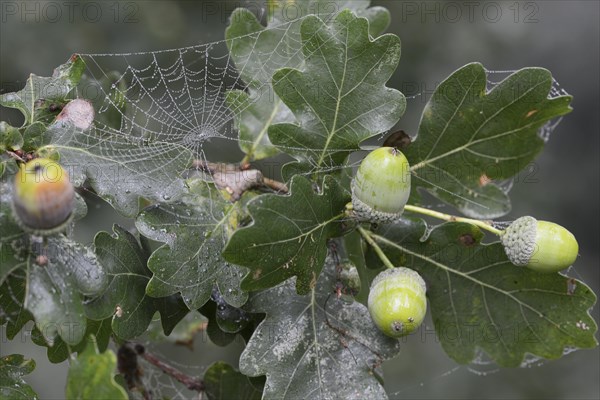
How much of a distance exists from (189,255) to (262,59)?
63 centimetres

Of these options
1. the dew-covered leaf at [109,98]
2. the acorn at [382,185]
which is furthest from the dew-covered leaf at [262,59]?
the acorn at [382,185]

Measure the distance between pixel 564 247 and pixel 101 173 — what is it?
89 cm

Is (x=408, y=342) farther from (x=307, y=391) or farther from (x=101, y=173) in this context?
(x=101, y=173)

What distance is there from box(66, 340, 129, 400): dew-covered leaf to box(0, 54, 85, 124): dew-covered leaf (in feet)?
2.01

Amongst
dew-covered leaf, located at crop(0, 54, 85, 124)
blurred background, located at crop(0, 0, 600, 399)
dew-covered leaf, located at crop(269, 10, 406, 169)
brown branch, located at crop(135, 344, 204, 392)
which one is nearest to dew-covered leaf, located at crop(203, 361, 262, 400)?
brown branch, located at crop(135, 344, 204, 392)

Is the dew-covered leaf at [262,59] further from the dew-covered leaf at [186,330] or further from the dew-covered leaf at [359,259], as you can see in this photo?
the dew-covered leaf at [186,330]

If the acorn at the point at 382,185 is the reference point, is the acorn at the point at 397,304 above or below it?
below

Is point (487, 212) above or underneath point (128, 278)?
underneath

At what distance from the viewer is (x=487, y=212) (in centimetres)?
180

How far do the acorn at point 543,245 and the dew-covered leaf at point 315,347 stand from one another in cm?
32

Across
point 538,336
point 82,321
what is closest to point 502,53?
point 538,336

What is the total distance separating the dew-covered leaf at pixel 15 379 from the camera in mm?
1441

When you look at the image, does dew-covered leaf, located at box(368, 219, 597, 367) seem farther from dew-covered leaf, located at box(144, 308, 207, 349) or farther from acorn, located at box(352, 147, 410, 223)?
Result: dew-covered leaf, located at box(144, 308, 207, 349)

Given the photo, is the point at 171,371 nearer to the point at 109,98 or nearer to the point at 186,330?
the point at 186,330
